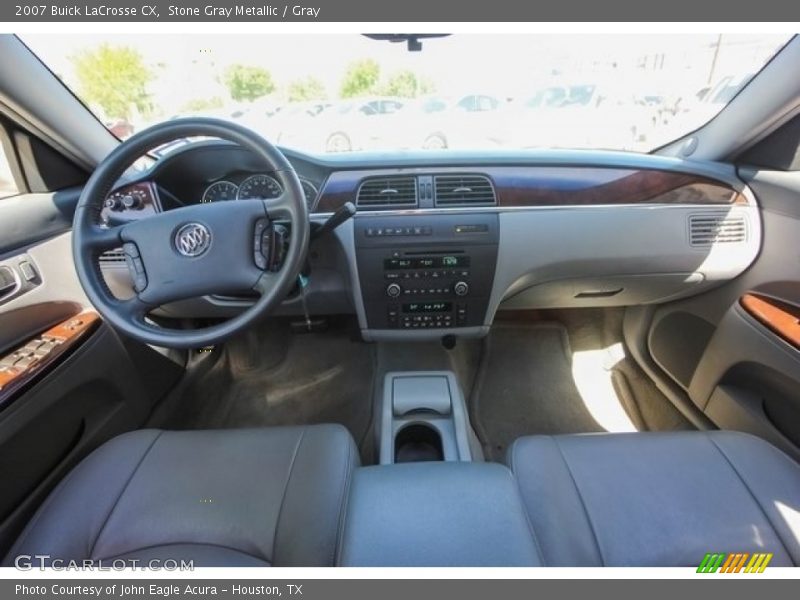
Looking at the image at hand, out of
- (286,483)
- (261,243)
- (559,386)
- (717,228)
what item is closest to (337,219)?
(261,243)

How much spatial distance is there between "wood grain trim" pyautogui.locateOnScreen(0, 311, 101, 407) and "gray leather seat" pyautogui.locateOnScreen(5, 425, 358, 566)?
0.28 m

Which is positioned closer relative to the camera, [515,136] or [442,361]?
[515,136]

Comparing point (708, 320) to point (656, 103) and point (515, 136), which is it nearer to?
point (656, 103)

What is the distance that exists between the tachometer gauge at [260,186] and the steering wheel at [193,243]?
0.34 m

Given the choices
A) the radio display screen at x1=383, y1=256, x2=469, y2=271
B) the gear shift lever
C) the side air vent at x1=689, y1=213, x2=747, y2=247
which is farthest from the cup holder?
the side air vent at x1=689, y1=213, x2=747, y2=247

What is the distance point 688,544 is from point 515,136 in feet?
4.52

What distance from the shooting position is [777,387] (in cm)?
129

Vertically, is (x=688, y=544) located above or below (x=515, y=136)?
below

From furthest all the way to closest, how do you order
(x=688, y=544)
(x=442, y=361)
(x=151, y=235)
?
(x=442, y=361) → (x=151, y=235) → (x=688, y=544)

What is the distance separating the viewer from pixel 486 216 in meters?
1.46

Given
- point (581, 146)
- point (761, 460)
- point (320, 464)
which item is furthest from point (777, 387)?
point (320, 464)

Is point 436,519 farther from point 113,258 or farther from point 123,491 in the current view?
point 113,258

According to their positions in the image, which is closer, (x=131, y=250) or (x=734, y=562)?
(x=734, y=562)

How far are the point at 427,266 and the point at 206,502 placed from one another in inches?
37.0
